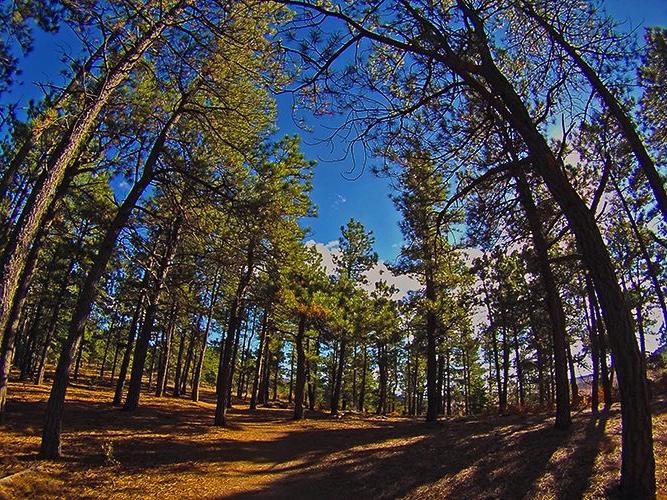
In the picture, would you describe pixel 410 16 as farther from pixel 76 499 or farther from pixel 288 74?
pixel 76 499

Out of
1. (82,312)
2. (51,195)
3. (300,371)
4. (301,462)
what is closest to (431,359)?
(300,371)

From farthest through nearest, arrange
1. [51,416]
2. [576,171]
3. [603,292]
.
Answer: [576,171], [51,416], [603,292]

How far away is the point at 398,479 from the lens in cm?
845

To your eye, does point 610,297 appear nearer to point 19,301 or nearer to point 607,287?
point 607,287

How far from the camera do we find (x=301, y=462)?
1115 centimetres

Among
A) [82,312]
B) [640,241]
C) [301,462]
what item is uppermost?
[640,241]

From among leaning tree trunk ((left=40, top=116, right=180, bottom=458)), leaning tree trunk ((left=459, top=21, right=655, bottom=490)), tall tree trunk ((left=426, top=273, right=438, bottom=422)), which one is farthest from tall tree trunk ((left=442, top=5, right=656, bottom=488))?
tall tree trunk ((left=426, top=273, right=438, bottom=422))

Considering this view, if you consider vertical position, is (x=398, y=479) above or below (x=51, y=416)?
below

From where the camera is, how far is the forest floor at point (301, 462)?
22.1 ft

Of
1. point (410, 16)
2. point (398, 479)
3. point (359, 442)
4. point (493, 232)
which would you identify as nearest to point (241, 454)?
point (359, 442)

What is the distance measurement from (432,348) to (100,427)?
1228cm

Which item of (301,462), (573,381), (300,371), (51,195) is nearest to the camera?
(51,195)

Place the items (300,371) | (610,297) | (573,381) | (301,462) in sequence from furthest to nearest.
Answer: (573,381)
(300,371)
(301,462)
(610,297)

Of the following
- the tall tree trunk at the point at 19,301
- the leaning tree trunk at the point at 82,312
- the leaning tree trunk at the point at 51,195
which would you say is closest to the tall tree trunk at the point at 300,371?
the tall tree trunk at the point at 19,301
